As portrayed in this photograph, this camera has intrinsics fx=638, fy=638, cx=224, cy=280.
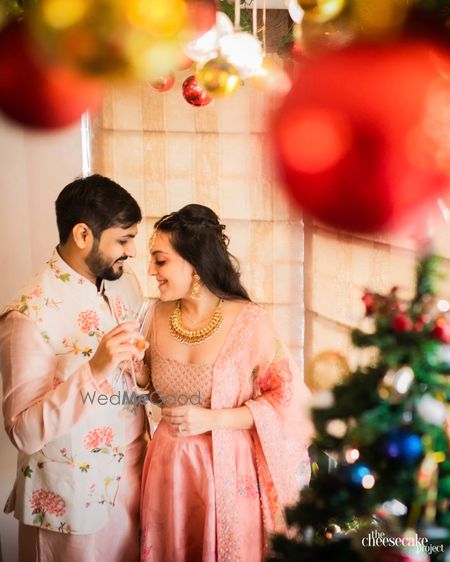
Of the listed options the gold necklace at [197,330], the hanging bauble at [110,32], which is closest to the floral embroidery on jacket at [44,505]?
the gold necklace at [197,330]

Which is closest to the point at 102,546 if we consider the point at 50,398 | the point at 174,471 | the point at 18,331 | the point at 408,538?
the point at 174,471

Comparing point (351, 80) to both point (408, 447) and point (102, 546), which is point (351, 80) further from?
point (102, 546)

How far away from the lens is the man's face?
5.51 feet

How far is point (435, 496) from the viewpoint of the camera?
86cm

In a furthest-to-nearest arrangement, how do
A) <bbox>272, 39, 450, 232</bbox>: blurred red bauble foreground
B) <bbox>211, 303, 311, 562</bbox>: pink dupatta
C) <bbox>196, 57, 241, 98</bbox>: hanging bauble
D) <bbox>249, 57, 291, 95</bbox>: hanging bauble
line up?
<bbox>211, 303, 311, 562</bbox>: pink dupatta, <bbox>249, 57, 291, 95</bbox>: hanging bauble, <bbox>196, 57, 241, 98</bbox>: hanging bauble, <bbox>272, 39, 450, 232</bbox>: blurred red bauble foreground

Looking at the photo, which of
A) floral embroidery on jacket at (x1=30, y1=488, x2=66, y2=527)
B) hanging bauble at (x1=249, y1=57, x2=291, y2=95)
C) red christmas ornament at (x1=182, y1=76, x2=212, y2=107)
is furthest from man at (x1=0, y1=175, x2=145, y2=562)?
hanging bauble at (x1=249, y1=57, x2=291, y2=95)

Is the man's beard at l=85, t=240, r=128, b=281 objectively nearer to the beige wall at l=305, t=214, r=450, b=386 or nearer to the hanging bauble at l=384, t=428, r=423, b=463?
the beige wall at l=305, t=214, r=450, b=386

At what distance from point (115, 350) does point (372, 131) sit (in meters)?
0.94

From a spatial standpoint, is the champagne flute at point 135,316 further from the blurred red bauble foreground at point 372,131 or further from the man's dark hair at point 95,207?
the blurred red bauble foreground at point 372,131

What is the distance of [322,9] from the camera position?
810 millimetres

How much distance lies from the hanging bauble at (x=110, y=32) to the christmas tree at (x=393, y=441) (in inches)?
17.6

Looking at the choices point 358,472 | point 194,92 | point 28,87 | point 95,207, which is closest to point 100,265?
point 95,207

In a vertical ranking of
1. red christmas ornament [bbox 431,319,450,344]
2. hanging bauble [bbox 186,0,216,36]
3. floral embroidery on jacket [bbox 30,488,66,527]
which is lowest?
floral embroidery on jacket [bbox 30,488,66,527]

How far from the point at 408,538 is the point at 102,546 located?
3.60ft
